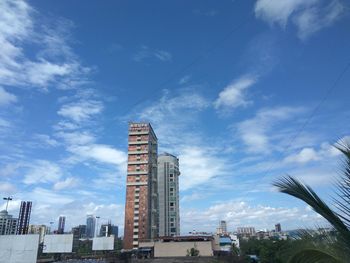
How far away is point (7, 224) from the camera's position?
8662cm

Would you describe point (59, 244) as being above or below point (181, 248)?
above

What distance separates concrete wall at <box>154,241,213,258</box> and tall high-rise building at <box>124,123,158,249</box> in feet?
88.2

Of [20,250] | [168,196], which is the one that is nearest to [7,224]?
[168,196]

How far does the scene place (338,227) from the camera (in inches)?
142

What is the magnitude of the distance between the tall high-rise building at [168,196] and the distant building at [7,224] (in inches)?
1689

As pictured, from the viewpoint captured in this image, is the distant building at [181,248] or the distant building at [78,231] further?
the distant building at [78,231]

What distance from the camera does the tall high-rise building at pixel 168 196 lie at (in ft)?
370

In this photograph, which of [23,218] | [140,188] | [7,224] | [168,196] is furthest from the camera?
[168,196]

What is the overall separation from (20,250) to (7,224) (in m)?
73.4

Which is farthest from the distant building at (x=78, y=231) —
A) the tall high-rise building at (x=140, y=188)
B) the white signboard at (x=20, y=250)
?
the white signboard at (x=20, y=250)

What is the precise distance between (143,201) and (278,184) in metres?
93.5

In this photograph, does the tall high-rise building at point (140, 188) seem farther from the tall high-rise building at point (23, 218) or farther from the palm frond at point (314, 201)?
the palm frond at point (314, 201)

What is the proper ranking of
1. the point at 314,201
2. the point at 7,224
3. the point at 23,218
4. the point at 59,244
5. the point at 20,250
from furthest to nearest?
1. the point at 7,224
2. the point at 23,218
3. the point at 59,244
4. the point at 20,250
5. the point at 314,201

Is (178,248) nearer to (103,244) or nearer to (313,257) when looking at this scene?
(103,244)
